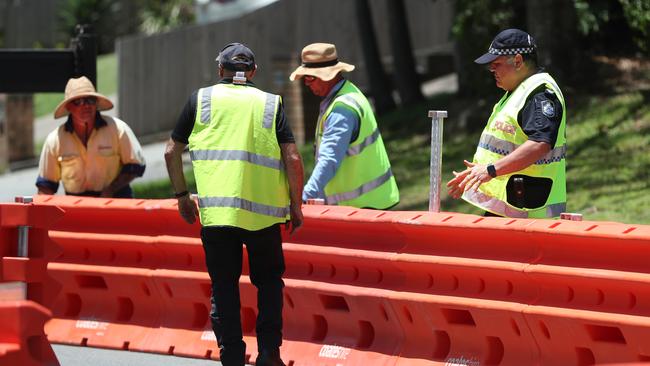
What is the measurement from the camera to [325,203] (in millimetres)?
9266

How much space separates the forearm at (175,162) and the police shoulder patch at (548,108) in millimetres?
2074

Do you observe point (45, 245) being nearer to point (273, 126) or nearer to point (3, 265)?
point (3, 265)

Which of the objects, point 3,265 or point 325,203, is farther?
point 325,203

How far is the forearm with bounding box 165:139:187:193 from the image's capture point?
786cm

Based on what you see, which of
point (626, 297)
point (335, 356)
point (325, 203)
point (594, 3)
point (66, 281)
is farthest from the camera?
point (594, 3)

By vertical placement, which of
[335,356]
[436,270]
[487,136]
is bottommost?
[335,356]

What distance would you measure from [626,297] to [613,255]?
236 mm

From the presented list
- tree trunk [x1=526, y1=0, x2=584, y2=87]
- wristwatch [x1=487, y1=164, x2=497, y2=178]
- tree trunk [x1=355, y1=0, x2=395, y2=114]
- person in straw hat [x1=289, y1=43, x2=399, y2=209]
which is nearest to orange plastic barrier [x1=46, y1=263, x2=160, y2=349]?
person in straw hat [x1=289, y1=43, x2=399, y2=209]

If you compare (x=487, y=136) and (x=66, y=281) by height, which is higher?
(x=487, y=136)

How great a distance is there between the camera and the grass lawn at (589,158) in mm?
13820

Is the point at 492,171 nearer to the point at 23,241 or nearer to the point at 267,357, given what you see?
the point at 267,357

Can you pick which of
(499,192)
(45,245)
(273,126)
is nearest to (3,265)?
(45,245)

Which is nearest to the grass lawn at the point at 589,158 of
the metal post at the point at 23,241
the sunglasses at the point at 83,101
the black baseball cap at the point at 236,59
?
the sunglasses at the point at 83,101

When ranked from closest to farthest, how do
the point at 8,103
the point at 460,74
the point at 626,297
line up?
the point at 626,297 < the point at 460,74 < the point at 8,103
